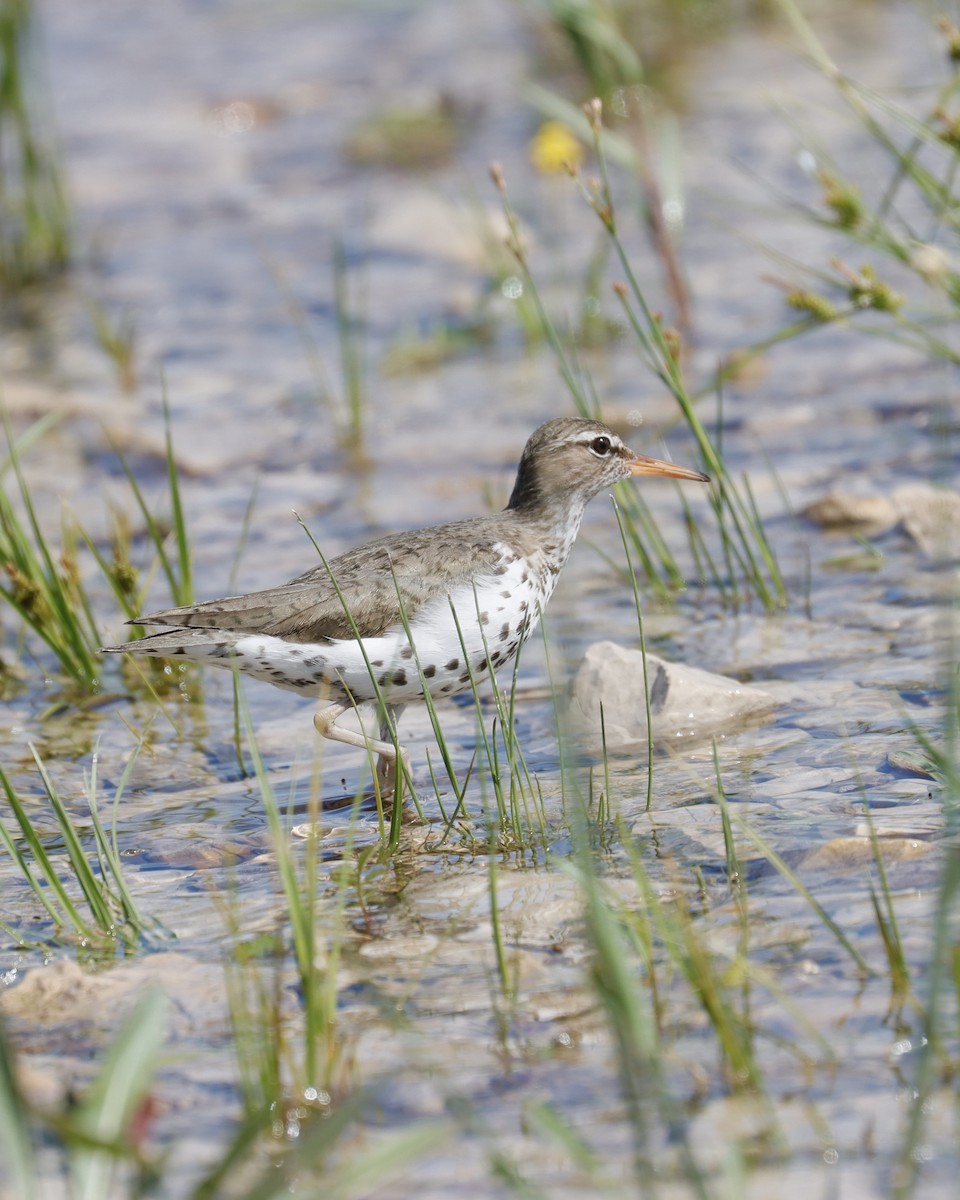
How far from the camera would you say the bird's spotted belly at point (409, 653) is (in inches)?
222

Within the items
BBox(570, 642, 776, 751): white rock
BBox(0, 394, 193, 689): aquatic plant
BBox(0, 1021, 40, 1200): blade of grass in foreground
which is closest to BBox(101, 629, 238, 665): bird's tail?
BBox(0, 394, 193, 689): aquatic plant

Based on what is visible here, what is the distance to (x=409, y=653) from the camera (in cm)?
562

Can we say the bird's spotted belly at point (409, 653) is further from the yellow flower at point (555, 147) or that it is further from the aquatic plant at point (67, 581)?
the yellow flower at point (555, 147)

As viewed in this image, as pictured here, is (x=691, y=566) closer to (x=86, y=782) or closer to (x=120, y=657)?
(x=120, y=657)

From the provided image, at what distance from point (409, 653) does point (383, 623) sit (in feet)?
0.62

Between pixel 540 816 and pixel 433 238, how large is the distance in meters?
8.52

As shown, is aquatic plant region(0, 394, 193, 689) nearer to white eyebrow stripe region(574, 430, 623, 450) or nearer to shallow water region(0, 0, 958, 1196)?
shallow water region(0, 0, 958, 1196)

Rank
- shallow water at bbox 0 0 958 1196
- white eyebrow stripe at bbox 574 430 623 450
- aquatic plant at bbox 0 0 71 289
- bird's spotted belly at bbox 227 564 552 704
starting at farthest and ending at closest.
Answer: aquatic plant at bbox 0 0 71 289
white eyebrow stripe at bbox 574 430 623 450
bird's spotted belly at bbox 227 564 552 704
shallow water at bbox 0 0 958 1196

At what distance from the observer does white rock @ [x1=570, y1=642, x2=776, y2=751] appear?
571cm

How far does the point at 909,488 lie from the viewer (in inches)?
299

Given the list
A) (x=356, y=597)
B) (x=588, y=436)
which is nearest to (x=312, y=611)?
(x=356, y=597)

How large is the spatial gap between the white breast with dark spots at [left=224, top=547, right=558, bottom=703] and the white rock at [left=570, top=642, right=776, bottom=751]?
13.1 inches

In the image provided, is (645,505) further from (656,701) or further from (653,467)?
(656,701)

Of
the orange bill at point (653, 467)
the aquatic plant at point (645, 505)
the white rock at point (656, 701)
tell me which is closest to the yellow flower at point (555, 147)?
the aquatic plant at point (645, 505)
